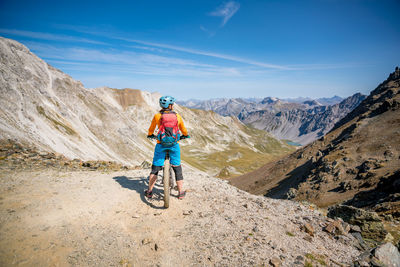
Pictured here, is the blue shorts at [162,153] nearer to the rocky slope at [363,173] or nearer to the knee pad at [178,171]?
the knee pad at [178,171]

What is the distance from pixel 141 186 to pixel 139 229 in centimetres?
410

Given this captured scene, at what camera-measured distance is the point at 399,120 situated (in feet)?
152

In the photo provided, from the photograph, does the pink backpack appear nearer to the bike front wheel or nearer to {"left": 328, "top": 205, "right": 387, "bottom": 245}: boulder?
the bike front wheel

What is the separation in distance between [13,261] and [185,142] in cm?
17466

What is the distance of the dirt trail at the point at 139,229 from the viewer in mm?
6398

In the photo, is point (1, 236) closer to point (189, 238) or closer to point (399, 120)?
point (189, 238)

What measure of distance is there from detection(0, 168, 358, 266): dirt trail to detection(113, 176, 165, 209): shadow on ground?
101 mm

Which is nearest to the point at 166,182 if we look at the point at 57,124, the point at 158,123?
the point at 158,123

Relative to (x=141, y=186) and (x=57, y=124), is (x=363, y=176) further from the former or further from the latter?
(x=57, y=124)

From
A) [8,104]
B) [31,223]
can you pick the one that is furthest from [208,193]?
[8,104]

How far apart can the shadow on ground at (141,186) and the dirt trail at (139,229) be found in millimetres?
101

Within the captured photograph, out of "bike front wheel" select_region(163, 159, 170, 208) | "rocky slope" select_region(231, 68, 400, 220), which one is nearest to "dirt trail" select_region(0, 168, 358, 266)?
"bike front wheel" select_region(163, 159, 170, 208)

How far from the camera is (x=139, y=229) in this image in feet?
25.9

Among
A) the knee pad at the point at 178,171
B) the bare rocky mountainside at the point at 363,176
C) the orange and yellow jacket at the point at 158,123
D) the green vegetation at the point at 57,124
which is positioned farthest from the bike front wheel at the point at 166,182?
the green vegetation at the point at 57,124
